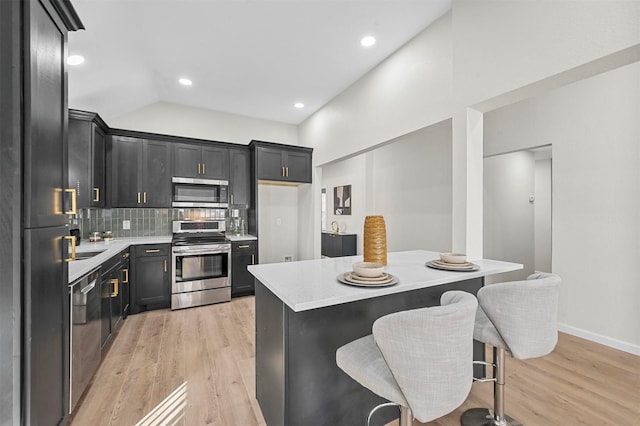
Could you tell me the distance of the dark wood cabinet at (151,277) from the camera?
3641 millimetres

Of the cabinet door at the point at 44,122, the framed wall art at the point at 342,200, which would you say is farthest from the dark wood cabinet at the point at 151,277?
the framed wall art at the point at 342,200

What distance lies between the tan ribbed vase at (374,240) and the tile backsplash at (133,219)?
355 centimetres

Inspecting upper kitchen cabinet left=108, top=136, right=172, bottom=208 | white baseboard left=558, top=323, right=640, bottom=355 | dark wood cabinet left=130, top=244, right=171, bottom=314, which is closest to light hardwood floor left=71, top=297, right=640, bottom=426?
white baseboard left=558, top=323, right=640, bottom=355

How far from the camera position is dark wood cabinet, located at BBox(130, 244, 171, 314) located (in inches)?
143

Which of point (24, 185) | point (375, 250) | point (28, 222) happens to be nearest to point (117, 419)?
point (28, 222)

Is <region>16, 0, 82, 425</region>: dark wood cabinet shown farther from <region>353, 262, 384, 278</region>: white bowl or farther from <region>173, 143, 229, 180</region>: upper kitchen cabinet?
<region>173, 143, 229, 180</region>: upper kitchen cabinet

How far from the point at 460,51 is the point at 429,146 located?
7.41 feet

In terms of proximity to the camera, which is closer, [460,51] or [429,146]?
[460,51]

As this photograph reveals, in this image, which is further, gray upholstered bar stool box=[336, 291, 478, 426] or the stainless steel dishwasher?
the stainless steel dishwasher

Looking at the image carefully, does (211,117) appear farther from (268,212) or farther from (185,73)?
(268,212)

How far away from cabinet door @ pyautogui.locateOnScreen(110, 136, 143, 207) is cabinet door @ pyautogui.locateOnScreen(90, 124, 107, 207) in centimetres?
15

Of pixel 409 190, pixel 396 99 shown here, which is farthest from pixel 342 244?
pixel 396 99

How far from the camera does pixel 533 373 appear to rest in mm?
2305

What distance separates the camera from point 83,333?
77.2 inches
